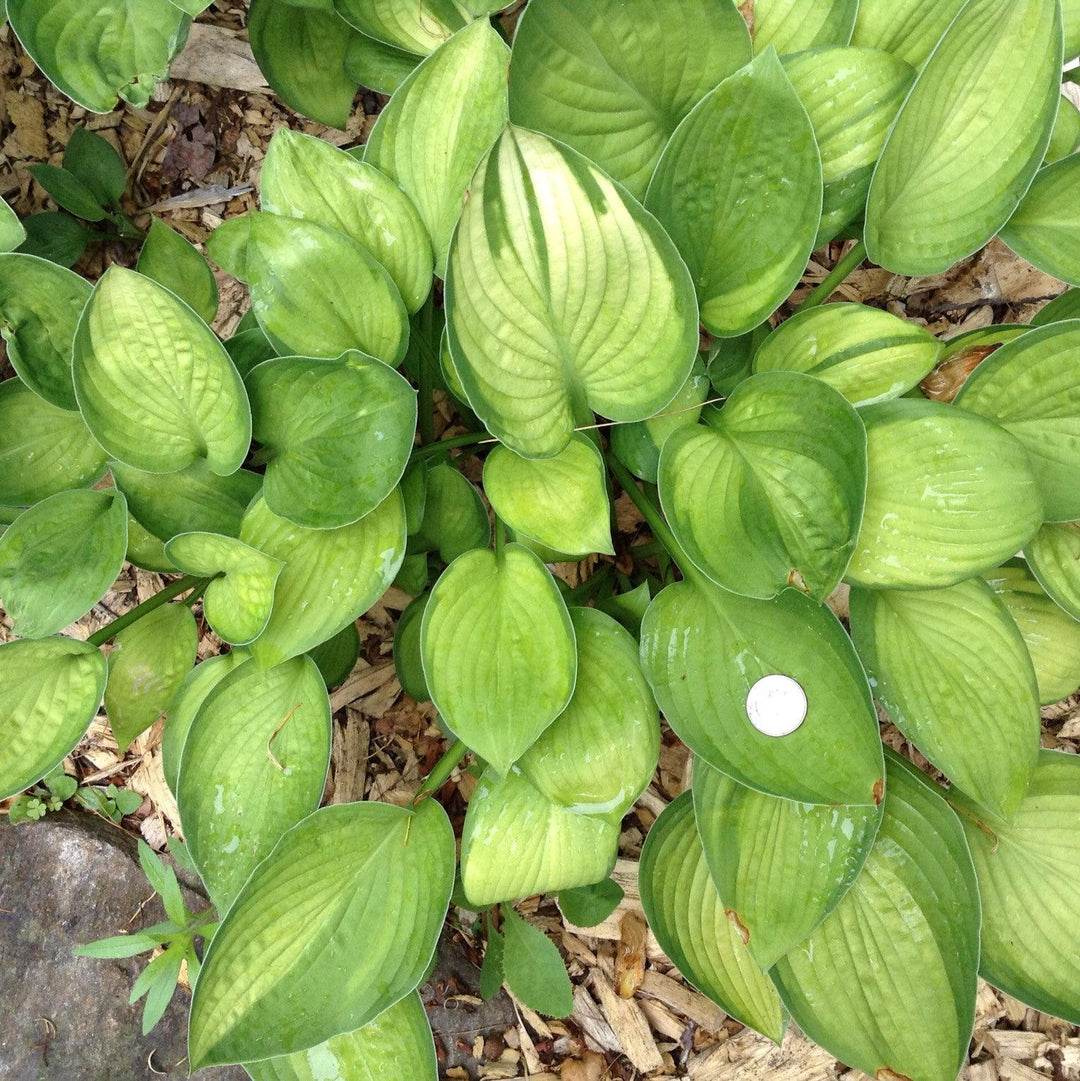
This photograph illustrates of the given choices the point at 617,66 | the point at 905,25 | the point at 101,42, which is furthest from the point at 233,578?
the point at 905,25

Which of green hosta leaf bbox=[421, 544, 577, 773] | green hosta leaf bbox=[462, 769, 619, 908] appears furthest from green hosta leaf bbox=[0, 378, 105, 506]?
green hosta leaf bbox=[462, 769, 619, 908]

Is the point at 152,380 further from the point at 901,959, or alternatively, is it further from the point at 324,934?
the point at 901,959

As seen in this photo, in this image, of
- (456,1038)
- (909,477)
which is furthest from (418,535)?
(456,1038)

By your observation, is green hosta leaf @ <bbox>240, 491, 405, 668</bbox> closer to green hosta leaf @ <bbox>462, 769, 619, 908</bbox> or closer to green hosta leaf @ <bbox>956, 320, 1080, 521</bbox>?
green hosta leaf @ <bbox>462, 769, 619, 908</bbox>

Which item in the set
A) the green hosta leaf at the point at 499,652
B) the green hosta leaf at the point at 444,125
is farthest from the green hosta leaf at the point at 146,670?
the green hosta leaf at the point at 444,125

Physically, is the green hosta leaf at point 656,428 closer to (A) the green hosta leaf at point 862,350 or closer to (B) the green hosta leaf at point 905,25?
(A) the green hosta leaf at point 862,350

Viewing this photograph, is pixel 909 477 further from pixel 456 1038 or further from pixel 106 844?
pixel 106 844
